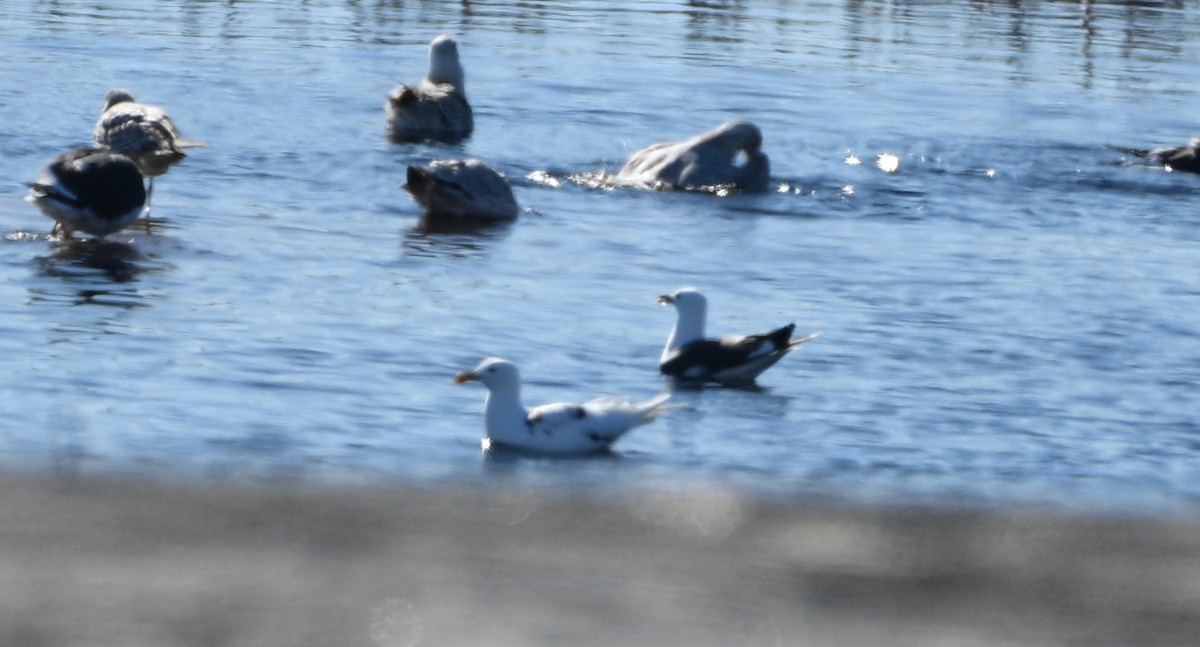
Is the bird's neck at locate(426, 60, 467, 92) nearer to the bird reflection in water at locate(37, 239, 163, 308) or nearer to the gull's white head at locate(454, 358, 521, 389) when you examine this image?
the bird reflection in water at locate(37, 239, 163, 308)

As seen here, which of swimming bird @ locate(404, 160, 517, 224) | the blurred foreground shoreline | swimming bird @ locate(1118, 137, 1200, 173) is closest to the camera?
the blurred foreground shoreline

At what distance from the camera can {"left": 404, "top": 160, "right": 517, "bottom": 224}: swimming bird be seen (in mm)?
15195

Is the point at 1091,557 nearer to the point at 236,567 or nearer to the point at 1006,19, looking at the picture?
the point at 236,567

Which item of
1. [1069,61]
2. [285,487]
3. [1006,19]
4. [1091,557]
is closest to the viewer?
[1091,557]

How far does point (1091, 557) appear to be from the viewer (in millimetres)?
4836

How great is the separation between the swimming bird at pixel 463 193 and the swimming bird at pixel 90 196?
102 inches

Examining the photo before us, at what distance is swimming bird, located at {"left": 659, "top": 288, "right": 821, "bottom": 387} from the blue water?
5.1 inches

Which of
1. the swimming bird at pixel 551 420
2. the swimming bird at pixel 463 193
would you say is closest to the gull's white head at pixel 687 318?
the swimming bird at pixel 551 420

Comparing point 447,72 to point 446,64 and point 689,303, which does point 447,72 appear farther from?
point 689,303

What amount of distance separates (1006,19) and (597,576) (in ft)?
108

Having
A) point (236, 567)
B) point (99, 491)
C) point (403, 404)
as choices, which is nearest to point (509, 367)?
point (403, 404)

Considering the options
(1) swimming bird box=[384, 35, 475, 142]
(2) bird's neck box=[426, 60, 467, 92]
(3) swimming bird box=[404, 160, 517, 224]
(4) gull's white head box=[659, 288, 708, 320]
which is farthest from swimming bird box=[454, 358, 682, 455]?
(2) bird's neck box=[426, 60, 467, 92]

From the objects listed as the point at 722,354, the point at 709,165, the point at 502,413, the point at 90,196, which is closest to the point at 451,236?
the point at 90,196

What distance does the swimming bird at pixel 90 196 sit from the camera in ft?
43.2
